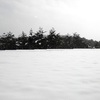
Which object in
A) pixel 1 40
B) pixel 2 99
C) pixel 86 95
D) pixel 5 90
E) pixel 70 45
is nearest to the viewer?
pixel 2 99

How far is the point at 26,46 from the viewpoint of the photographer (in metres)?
38.2

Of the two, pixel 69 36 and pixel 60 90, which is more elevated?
pixel 69 36

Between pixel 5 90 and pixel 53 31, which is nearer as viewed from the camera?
pixel 5 90

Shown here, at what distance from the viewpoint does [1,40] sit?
4091 centimetres

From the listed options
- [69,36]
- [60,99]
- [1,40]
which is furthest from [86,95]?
[69,36]

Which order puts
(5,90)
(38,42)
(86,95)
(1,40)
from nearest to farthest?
(86,95), (5,90), (38,42), (1,40)

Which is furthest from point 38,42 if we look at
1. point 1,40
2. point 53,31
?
point 1,40

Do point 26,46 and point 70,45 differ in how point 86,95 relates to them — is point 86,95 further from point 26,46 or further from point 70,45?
point 70,45

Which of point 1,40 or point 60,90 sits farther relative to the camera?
point 1,40

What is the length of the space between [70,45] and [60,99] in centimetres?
4331

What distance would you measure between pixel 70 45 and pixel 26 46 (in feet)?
45.6

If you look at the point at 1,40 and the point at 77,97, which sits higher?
the point at 1,40

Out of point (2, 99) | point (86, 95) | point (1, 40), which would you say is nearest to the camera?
point (2, 99)

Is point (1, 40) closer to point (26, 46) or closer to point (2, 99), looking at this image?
point (26, 46)
